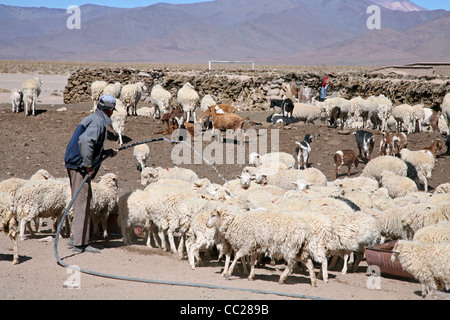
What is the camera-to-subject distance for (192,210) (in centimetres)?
740

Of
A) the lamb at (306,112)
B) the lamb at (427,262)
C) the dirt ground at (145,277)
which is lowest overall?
the dirt ground at (145,277)

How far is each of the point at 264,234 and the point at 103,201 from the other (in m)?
3.01

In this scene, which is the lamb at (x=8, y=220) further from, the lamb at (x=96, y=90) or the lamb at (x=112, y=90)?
the lamb at (x=96, y=90)

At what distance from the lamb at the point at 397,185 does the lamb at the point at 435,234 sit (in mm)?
4328

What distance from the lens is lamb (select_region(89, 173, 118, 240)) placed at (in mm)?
7973

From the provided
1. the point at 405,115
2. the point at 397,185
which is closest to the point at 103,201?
the point at 397,185

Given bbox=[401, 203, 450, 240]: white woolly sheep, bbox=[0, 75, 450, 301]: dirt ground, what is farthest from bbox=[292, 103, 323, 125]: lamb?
bbox=[401, 203, 450, 240]: white woolly sheep

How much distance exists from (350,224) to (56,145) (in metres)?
11.0

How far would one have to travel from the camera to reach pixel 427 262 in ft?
19.2

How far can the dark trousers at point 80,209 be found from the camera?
7.20m

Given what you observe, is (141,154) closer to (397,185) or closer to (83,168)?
(83,168)

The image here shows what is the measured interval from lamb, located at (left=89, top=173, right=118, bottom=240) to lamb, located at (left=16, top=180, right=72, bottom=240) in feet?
1.31

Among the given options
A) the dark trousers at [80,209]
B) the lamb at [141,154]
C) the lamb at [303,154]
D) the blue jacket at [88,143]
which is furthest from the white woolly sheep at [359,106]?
the dark trousers at [80,209]

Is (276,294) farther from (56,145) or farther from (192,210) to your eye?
(56,145)
